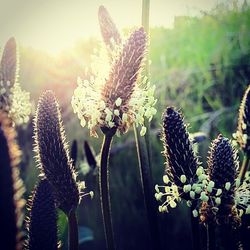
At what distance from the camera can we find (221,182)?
5.68 ft

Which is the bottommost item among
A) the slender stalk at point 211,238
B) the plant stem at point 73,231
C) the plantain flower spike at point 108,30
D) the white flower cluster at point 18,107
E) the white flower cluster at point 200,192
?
the slender stalk at point 211,238

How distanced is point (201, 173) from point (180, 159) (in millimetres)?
69

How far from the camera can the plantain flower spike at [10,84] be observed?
7.39 ft

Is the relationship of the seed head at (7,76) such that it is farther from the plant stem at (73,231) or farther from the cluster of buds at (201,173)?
the cluster of buds at (201,173)

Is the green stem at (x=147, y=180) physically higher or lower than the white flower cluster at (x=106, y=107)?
lower

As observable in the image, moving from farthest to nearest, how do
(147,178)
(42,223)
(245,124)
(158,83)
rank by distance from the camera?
(158,83) → (147,178) → (245,124) → (42,223)

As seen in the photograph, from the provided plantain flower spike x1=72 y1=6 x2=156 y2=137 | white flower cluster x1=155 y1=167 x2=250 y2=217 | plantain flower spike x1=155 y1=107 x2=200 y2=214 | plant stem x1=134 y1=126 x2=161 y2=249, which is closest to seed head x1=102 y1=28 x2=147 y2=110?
plantain flower spike x1=72 y1=6 x2=156 y2=137

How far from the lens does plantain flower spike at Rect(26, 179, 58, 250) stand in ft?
5.27

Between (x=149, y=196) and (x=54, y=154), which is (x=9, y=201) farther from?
(x=149, y=196)

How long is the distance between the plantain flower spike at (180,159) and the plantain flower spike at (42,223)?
0.30 metres

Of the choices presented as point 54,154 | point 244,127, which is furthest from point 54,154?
point 244,127

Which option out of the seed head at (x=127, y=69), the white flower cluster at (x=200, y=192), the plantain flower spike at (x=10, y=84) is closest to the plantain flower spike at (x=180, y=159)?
the white flower cluster at (x=200, y=192)

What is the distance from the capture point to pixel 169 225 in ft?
10.1

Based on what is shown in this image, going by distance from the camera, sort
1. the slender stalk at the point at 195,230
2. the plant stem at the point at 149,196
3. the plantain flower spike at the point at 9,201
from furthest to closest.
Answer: the plant stem at the point at 149,196 < the slender stalk at the point at 195,230 < the plantain flower spike at the point at 9,201
